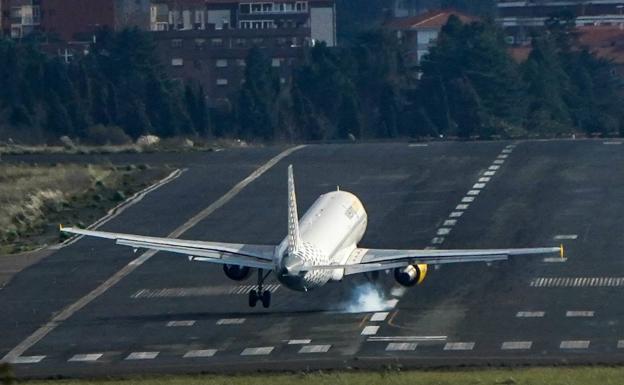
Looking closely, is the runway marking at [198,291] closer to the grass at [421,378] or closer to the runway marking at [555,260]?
the runway marking at [555,260]

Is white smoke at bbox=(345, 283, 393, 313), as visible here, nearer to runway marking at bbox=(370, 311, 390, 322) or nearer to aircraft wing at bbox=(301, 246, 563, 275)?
runway marking at bbox=(370, 311, 390, 322)

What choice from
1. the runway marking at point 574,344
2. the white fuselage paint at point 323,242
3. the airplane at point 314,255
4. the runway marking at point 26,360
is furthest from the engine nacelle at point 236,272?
the runway marking at point 574,344

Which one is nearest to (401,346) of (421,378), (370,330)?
(370,330)

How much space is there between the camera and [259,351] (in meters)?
61.9

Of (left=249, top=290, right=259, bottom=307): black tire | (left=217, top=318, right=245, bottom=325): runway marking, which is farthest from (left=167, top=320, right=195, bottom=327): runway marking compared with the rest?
(left=249, top=290, right=259, bottom=307): black tire

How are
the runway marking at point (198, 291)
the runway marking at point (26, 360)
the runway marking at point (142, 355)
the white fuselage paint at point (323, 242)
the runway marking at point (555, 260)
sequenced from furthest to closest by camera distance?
the runway marking at point (555, 260) → the runway marking at point (198, 291) → the white fuselage paint at point (323, 242) → the runway marking at point (26, 360) → the runway marking at point (142, 355)

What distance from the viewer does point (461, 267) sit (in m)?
75.9

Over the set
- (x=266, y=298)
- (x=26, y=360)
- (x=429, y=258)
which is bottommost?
(x=26, y=360)

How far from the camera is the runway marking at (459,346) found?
201ft

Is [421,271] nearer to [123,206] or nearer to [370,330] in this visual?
[370,330]

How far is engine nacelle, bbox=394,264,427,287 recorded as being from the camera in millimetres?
67000

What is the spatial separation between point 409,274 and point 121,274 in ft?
50.4

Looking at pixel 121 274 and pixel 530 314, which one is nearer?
pixel 530 314

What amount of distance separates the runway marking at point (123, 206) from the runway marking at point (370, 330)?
78.3 ft
